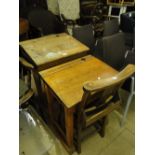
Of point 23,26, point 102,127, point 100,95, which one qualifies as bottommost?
point 102,127

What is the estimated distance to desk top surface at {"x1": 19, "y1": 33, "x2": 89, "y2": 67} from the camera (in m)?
1.66

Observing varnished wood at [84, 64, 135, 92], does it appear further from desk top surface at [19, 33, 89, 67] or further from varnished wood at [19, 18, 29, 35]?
varnished wood at [19, 18, 29, 35]

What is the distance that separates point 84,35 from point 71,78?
0.93 metres

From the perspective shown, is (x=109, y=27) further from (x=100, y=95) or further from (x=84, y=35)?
(x=100, y=95)

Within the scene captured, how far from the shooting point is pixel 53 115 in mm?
1741

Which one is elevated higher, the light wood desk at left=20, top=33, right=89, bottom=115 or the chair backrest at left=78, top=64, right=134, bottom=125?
the light wood desk at left=20, top=33, right=89, bottom=115

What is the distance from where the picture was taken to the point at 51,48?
184cm

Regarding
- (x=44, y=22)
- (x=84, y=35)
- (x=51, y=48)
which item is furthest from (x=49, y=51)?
(x=44, y=22)

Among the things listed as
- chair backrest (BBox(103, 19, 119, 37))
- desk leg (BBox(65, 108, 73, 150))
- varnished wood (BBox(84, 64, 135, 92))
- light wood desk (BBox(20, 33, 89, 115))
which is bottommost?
desk leg (BBox(65, 108, 73, 150))

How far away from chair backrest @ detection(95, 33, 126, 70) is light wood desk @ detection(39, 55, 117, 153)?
0.20 m

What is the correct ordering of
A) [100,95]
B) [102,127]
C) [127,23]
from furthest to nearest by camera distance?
[127,23]
[102,127]
[100,95]

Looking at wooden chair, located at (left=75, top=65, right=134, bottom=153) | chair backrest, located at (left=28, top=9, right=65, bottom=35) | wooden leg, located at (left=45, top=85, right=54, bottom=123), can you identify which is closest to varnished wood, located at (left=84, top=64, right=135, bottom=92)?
wooden chair, located at (left=75, top=65, right=134, bottom=153)

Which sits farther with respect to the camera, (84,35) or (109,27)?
(109,27)

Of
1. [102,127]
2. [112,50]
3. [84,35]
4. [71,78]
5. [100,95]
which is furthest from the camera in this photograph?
[84,35]
